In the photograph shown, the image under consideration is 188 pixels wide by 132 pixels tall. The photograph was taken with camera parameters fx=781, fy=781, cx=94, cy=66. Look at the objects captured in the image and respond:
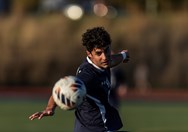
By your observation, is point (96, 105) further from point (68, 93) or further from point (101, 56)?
point (68, 93)

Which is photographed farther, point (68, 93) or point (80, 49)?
point (80, 49)

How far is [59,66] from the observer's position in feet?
117

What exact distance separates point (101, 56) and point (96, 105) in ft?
1.87

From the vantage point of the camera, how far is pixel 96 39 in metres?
8.95

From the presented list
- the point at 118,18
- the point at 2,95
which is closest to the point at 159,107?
the point at 2,95

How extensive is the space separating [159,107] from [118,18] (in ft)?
40.7

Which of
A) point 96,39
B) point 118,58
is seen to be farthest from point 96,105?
point 118,58

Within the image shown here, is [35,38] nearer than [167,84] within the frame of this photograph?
No

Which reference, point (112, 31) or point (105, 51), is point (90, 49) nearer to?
point (105, 51)

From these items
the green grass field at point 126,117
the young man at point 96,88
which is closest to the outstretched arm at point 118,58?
the young man at point 96,88

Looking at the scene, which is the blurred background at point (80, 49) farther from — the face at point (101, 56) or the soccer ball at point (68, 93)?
the soccer ball at point (68, 93)

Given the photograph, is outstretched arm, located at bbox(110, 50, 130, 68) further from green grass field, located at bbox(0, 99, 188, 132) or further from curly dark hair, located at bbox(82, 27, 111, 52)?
green grass field, located at bbox(0, 99, 188, 132)

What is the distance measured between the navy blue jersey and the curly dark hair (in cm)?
21

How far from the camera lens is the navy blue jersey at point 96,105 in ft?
29.1
